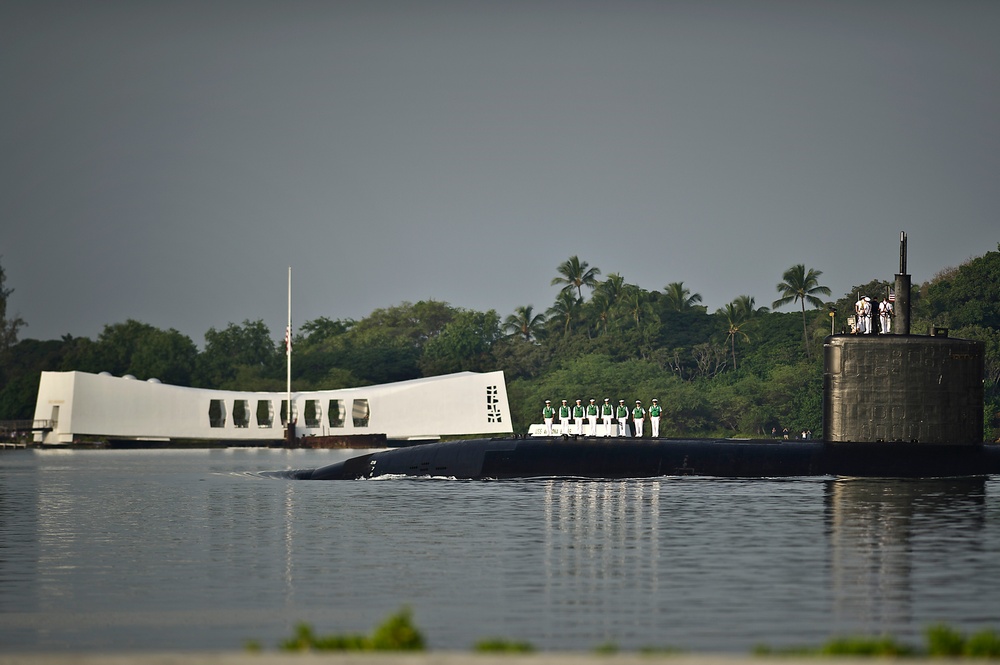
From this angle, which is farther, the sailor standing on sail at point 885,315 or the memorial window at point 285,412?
the memorial window at point 285,412

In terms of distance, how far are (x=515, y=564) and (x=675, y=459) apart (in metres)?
16.2

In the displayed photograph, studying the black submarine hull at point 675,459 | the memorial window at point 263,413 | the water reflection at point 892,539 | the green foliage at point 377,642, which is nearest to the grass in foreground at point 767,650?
the green foliage at point 377,642

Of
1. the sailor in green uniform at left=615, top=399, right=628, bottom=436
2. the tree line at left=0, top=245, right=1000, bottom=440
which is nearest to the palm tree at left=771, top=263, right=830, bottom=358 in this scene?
the tree line at left=0, top=245, right=1000, bottom=440

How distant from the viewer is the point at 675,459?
3675 cm

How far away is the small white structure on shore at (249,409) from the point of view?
85062 millimetres

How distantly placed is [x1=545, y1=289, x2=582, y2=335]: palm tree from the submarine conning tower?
76.5 meters

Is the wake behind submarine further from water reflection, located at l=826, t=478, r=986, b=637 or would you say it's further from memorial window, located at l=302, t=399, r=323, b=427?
memorial window, located at l=302, t=399, r=323, b=427

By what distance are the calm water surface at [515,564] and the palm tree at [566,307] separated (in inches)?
2857

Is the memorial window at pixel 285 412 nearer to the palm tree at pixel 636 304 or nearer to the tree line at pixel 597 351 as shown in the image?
the tree line at pixel 597 351

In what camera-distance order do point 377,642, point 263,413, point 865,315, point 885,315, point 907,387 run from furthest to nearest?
point 263,413 < point 885,315 < point 865,315 < point 907,387 < point 377,642

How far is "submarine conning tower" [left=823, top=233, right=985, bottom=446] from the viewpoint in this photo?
32.6 meters

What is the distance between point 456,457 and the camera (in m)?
39.8

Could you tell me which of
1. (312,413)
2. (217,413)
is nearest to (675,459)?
(312,413)

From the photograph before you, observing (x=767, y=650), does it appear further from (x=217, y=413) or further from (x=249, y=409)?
(x=217, y=413)
